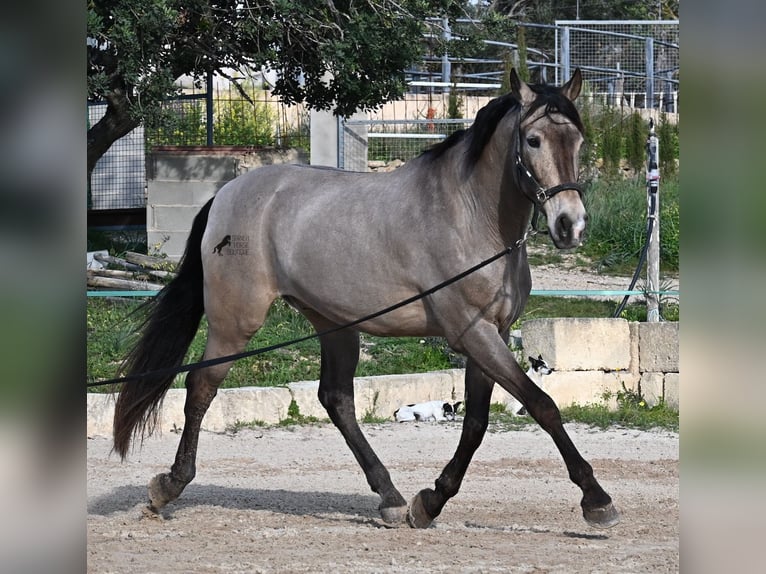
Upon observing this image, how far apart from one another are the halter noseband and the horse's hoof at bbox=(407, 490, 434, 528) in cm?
150

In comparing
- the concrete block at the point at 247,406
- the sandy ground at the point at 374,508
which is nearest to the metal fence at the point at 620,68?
the concrete block at the point at 247,406

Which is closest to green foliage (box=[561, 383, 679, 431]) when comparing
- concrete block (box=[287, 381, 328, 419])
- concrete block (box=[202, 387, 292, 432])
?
concrete block (box=[287, 381, 328, 419])

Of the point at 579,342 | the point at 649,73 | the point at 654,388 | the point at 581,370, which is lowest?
the point at 654,388

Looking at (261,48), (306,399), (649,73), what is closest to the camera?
(306,399)

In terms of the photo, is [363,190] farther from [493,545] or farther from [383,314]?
[493,545]

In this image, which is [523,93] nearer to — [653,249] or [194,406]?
[194,406]

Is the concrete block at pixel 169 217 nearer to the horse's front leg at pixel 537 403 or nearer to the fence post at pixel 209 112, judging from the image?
the fence post at pixel 209 112

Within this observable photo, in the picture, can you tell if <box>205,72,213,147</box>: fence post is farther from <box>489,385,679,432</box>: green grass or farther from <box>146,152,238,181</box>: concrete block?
<box>489,385,679,432</box>: green grass

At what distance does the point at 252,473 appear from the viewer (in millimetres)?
6539

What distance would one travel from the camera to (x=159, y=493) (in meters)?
5.40

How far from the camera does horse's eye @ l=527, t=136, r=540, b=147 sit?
4.44 metres

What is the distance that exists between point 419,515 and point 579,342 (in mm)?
3612

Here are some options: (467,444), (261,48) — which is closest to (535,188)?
(467,444)

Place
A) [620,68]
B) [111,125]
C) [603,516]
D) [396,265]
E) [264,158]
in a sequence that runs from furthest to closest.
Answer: [620,68], [264,158], [111,125], [396,265], [603,516]
